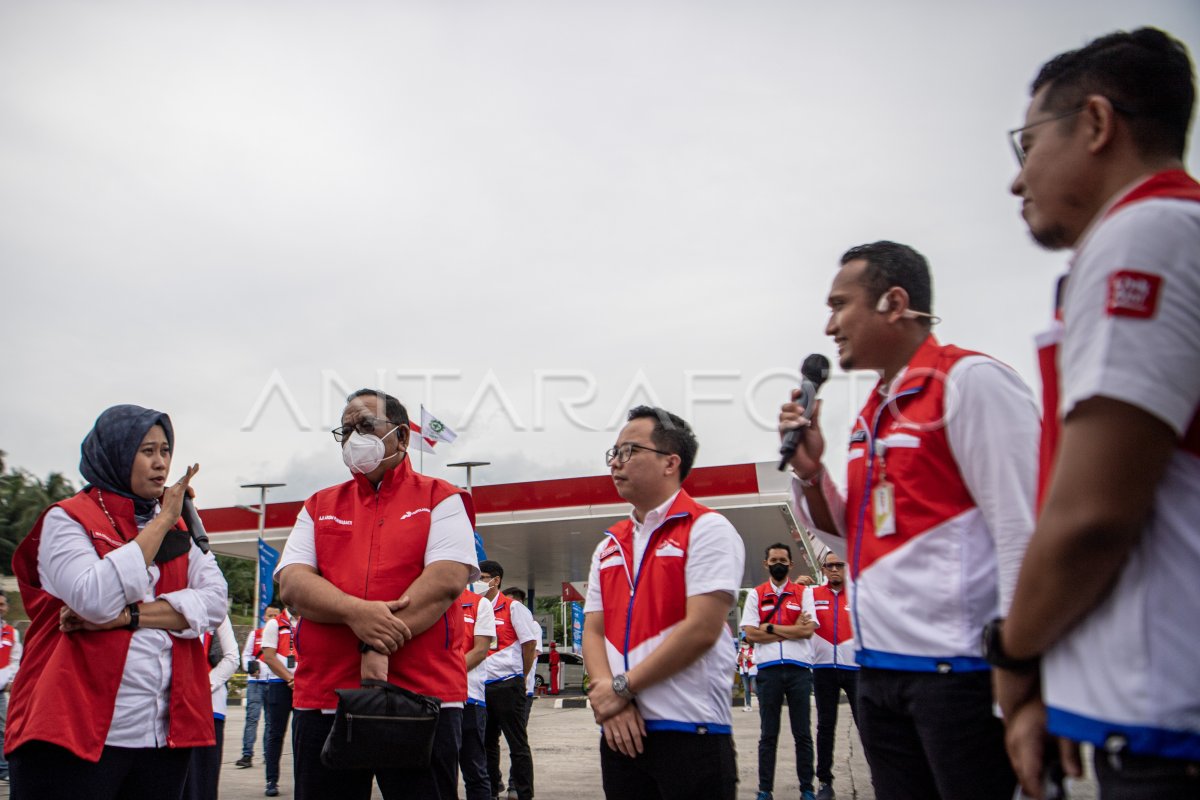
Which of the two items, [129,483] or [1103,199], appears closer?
[1103,199]

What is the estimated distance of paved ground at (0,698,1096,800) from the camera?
8989 millimetres

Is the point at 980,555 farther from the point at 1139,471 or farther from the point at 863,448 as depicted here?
the point at 1139,471

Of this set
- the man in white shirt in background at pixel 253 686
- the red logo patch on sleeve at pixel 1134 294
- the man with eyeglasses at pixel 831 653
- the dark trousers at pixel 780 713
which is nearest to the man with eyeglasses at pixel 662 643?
→ the red logo patch on sleeve at pixel 1134 294

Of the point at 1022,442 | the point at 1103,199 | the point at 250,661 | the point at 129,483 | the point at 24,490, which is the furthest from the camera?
the point at 24,490

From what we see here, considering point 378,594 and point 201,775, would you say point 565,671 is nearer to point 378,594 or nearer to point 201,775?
point 201,775

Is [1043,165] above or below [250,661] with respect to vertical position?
above

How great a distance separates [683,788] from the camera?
3381 millimetres

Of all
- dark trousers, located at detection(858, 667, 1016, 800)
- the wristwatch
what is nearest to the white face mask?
dark trousers, located at detection(858, 667, 1016, 800)

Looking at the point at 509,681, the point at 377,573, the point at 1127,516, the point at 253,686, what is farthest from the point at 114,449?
the point at 253,686

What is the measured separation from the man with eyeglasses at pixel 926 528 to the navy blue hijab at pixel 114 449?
262 cm

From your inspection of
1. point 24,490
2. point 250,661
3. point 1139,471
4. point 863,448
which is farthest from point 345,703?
point 24,490

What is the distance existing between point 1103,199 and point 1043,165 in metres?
0.14

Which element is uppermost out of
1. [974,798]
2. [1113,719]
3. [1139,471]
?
[1139,471]

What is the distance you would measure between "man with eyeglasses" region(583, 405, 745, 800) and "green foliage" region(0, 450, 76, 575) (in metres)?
48.8
